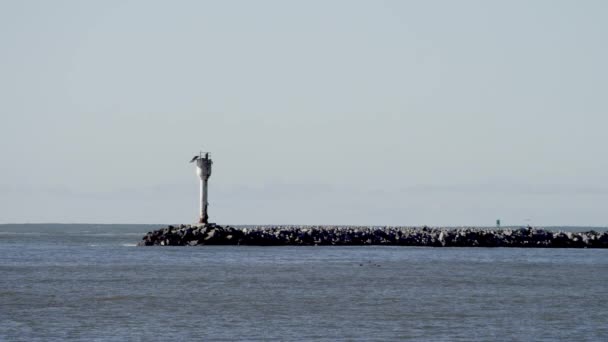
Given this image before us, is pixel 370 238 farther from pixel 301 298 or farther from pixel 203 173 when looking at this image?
pixel 301 298

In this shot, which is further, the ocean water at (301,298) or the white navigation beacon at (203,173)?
the white navigation beacon at (203,173)

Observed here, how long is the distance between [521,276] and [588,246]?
1455 inches

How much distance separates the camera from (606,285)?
47750mm

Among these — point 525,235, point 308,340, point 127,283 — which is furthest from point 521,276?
point 525,235

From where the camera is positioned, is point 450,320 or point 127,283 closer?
point 450,320

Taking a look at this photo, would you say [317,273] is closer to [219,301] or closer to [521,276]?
[521,276]

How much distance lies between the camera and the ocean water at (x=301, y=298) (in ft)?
102

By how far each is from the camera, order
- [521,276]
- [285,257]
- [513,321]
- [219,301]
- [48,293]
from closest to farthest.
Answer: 1. [513,321]
2. [219,301]
3. [48,293]
4. [521,276]
5. [285,257]

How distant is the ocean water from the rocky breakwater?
1524 cm

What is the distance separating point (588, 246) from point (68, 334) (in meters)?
64.0

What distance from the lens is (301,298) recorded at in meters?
40.5

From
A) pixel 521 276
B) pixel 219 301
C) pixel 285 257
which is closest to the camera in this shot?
pixel 219 301

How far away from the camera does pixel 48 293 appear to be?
43062 millimetres

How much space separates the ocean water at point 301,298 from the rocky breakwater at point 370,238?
600 inches
